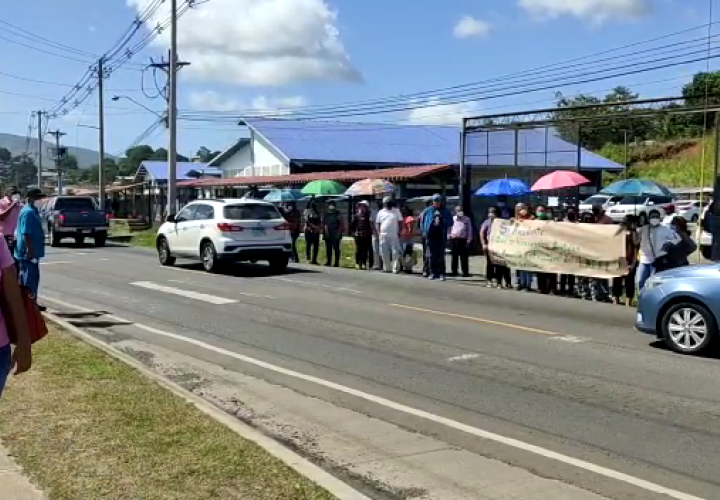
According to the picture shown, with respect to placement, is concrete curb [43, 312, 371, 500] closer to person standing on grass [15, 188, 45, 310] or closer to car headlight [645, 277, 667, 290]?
person standing on grass [15, 188, 45, 310]

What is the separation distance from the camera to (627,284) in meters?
15.8

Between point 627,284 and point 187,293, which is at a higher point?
point 627,284

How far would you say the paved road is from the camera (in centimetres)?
638

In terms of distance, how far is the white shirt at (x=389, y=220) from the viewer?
816 inches

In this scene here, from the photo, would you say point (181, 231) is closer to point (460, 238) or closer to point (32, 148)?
point (460, 238)

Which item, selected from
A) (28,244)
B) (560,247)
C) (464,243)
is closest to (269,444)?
(28,244)

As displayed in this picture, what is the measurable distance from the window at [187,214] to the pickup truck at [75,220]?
12.1m

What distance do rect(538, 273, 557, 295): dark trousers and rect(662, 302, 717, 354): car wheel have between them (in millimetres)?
6557

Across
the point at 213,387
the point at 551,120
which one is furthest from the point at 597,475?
the point at 551,120

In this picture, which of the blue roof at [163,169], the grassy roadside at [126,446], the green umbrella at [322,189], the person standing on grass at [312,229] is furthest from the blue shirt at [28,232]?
the blue roof at [163,169]

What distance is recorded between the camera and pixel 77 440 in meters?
5.99

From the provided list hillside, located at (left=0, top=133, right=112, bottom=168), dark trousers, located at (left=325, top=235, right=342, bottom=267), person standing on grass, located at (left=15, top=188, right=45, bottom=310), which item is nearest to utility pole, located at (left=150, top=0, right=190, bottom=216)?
dark trousers, located at (left=325, top=235, right=342, bottom=267)

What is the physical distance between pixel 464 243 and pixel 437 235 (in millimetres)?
827

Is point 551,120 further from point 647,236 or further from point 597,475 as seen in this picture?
point 597,475
